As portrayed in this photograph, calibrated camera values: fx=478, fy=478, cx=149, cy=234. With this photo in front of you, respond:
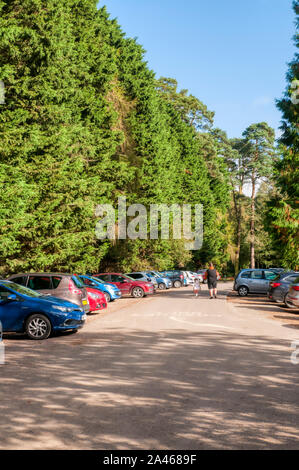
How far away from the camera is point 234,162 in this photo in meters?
79.3

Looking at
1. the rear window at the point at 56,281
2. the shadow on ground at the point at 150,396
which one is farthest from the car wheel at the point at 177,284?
the shadow on ground at the point at 150,396

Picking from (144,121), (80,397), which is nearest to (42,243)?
(80,397)

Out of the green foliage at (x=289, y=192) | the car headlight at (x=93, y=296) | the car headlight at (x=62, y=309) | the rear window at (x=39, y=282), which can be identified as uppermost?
the green foliage at (x=289, y=192)

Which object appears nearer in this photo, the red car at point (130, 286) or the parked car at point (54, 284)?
the parked car at point (54, 284)

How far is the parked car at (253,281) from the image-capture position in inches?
1184

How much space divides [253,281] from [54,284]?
17.6m

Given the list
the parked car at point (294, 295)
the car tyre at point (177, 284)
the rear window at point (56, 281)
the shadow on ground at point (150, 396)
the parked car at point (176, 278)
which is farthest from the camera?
the car tyre at point (177, 284)

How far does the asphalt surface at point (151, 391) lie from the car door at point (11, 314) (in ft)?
1.41

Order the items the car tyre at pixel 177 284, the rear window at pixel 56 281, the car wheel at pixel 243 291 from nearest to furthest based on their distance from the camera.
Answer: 1. the rear window at pixel 56 281
2. the car wheel at pixel 243 291
3. the car tyre at pixel 177 284

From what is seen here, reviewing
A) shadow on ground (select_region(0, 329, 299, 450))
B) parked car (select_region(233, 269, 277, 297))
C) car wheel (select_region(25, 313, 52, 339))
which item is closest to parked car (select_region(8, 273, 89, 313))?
car wheel (select_region(25, 313, 52, 339))

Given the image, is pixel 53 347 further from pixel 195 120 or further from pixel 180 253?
pixel 195 120

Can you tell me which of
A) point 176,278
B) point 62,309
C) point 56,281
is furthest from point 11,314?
point 176,278

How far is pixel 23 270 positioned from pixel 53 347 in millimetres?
12578

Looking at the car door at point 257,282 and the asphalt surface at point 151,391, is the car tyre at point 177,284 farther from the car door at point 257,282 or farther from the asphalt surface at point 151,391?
the asphalt surface at point 151,391
